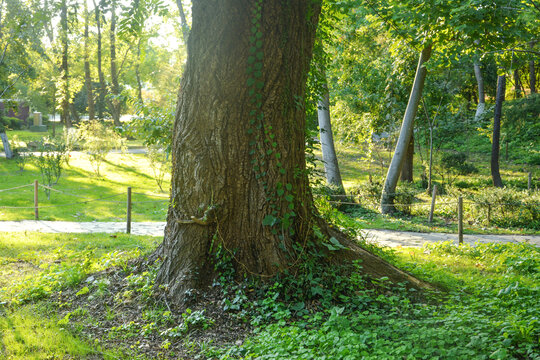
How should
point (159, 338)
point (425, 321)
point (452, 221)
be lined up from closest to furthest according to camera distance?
point (425, 321) < point (159, 338) < point (452, 221)

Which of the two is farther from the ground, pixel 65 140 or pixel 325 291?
pixel 65 140

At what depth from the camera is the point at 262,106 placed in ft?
16.5

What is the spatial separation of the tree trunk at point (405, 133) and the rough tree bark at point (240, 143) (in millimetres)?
8972

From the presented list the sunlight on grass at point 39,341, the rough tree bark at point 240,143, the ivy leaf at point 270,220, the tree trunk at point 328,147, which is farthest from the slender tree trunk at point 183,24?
the sunlight on grass at point 39,341

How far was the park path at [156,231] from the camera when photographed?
10.6 metres

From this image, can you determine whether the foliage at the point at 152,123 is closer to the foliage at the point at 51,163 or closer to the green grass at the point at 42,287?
the green grass at the point at 42,287

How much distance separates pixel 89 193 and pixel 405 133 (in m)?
12.1

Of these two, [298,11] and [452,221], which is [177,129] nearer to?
[298,11]

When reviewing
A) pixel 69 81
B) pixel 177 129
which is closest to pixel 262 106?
pixel 177 129

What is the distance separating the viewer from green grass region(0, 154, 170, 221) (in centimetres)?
1366

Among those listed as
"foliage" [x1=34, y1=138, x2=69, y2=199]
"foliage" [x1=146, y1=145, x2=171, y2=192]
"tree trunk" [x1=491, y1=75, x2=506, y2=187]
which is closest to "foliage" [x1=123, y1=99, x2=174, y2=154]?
"foliage" [x1=146, y1=145, x2=171, y2=192]

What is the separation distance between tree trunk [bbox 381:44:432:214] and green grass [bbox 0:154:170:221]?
23.0 ft

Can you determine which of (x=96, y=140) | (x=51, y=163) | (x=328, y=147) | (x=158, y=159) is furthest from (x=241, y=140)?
(x=96, y=140)

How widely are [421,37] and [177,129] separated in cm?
721
